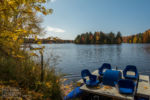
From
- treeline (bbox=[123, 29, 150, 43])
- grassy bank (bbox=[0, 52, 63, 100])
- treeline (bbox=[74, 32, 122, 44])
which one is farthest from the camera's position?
treeline (bbox=[123, 29, 150, 43])

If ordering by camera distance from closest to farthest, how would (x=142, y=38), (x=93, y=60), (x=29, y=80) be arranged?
1. (x=29, y=80)
2. (x=93, y=60)
3. (x=142, y=38)

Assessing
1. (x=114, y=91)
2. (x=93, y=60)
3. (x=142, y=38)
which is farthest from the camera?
(x=142, y=38)

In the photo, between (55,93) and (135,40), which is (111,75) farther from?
(135,40)

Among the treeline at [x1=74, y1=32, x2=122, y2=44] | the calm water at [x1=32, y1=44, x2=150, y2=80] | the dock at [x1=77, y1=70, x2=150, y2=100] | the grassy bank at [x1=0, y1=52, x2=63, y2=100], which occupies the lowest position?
the calm water at [x1=32, y1=44, x2=150, y2=80]

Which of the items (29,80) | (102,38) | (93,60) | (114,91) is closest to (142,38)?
(102,38)

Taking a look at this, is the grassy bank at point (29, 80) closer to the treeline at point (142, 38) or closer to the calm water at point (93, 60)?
the calm water at point (93, 60)

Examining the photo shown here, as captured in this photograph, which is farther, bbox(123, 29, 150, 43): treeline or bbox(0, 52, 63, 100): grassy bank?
bbox(123, 29, 150, 43): treeline

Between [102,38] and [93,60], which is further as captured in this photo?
[102,38]

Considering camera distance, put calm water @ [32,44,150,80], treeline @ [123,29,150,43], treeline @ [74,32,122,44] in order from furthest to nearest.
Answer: treeline @ [123,29,150,43] → treeline @ [74,32,122,44] → calm water @ [32,44,150,80]

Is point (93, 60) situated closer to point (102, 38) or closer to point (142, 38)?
point (102, 38)

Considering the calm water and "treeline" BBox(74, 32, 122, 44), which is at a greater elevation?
"treeline" BBox(74, 32, 122, 44)

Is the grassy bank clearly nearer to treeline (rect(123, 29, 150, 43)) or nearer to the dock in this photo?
the dock

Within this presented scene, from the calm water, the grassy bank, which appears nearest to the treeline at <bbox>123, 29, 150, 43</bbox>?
the calm water

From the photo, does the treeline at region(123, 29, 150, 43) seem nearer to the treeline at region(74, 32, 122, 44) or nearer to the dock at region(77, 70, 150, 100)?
the treeline at region(74, 32, 122, 44)
